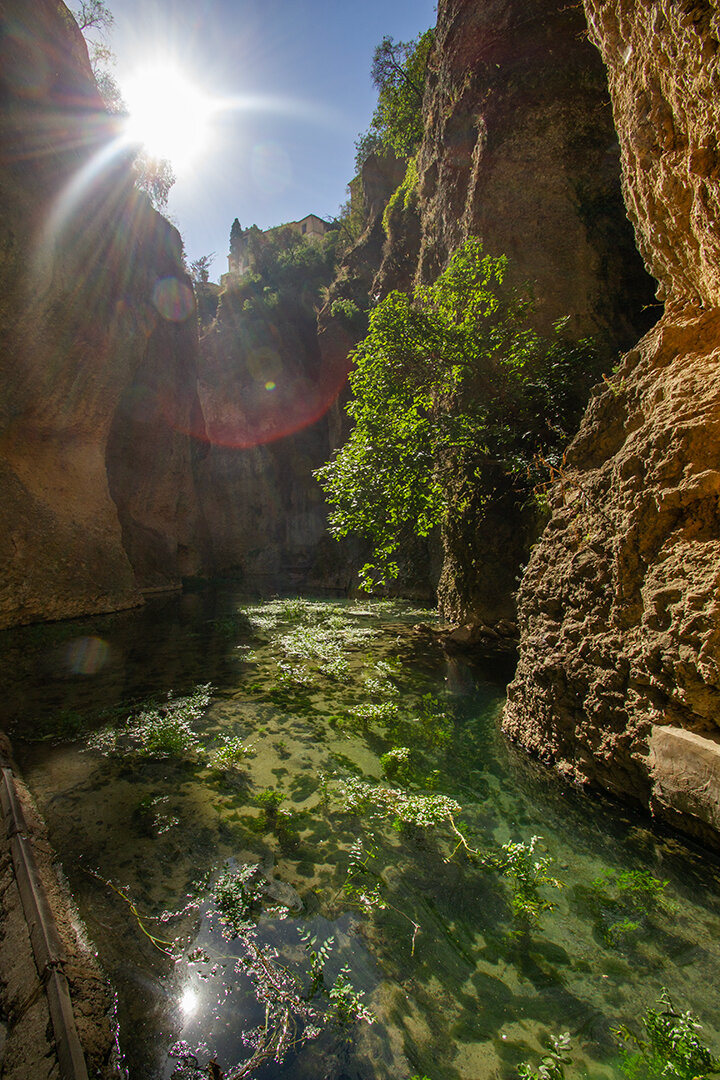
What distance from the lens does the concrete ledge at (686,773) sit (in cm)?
250

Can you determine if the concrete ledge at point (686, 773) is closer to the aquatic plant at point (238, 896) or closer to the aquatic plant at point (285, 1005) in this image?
the aquatic plant at point (285, 1005)

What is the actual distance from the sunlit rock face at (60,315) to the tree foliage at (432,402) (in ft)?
32.7

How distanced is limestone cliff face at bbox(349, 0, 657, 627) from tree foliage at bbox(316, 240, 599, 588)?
5.08ft

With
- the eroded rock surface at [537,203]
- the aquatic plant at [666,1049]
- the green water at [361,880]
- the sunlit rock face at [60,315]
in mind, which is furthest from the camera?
the sunlit rock face at [60,315]

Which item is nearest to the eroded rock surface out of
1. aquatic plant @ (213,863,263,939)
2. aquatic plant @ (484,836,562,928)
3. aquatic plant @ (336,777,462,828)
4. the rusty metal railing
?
aquatic plant @ (336,777,462,828)

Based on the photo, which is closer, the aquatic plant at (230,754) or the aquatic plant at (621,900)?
the aquatic plant at (621,900)

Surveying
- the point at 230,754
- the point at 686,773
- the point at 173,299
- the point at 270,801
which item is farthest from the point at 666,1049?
the point at 173,299

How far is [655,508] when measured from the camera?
3.33 meters

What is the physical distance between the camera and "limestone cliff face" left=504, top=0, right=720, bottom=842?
2742mm

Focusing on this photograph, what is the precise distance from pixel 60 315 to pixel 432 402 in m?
12.9

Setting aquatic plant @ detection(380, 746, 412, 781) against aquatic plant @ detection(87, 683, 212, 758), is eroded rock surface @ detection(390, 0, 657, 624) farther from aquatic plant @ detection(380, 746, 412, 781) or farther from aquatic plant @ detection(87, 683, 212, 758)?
aquatic plant @ detection(87, 683, 212, 758)

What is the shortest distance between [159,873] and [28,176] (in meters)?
18.5

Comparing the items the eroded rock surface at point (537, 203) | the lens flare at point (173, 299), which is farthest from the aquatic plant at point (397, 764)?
the lens flare at point (173, 299)

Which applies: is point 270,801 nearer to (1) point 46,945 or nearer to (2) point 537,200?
(1) point 46,945
